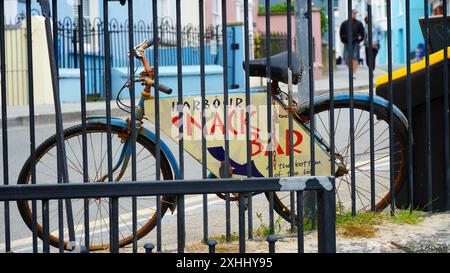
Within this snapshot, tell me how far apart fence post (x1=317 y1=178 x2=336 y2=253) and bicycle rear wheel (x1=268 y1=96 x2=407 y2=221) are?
82.6 inches

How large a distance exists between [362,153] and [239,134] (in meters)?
1.22

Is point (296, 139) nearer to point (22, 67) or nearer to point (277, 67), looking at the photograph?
point (277, 67)

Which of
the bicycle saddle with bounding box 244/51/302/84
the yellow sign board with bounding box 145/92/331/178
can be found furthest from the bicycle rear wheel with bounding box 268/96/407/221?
the bicycle saddle with bounding box 244/51/302/84

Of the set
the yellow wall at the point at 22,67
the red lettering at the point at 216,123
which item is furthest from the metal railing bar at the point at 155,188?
the yellow wall at the point at 22,67

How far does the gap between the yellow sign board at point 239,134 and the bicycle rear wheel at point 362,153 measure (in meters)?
0.14

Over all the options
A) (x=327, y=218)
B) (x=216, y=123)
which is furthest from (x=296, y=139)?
(x=327, y=218)

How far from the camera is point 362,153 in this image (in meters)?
5.67

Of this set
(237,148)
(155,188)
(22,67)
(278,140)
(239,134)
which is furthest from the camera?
(22,67)

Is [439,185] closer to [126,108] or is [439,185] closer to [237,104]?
[237,104]

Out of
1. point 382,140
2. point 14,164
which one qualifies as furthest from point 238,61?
point 382,140

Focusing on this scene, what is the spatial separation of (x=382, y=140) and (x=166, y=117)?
1.47 metres

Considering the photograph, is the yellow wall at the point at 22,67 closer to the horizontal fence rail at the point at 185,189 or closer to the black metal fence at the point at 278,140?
the black metal fence at the point at 278,140

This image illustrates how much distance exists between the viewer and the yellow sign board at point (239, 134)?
4.74 m

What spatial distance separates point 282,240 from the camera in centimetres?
464
